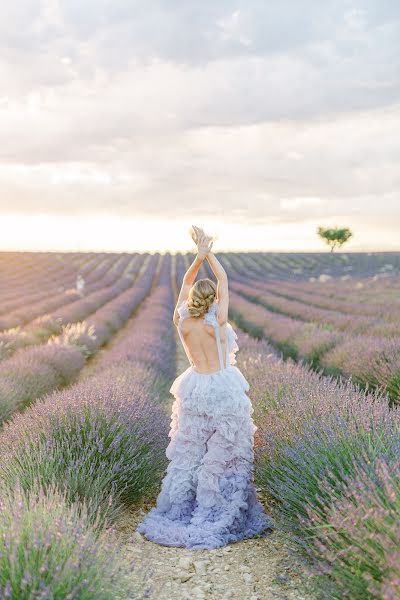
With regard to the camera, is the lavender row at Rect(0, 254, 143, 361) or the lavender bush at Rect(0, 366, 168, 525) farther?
the lavender row at Rect(0, 254, 143, 361)

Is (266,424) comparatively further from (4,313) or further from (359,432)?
(4,313)

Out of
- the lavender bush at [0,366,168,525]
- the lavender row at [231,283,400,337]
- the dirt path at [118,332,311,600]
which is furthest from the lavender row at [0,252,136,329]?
the dirt path at [118,332,311,600]

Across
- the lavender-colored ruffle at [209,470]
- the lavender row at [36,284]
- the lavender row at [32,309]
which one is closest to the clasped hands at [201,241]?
the lavender-colored ruffle at [209,470]

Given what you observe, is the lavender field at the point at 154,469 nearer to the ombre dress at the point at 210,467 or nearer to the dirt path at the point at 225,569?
the dirt path at the point at 225,569

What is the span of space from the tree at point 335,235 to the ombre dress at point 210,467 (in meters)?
63.8

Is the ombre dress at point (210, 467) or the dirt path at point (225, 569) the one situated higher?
the ombre dress at point (210, 467)

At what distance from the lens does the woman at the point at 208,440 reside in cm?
354

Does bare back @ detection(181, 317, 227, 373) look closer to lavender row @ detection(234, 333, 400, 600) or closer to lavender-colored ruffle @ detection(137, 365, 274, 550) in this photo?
lavender-colored ruffle @ detection(137, 365, 274, 550)

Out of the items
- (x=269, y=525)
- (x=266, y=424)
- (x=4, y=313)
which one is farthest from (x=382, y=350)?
(x=4, y=313)

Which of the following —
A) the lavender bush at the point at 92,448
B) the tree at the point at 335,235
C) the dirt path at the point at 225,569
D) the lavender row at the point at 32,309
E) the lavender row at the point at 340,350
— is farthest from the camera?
the tree at the point at 335,235

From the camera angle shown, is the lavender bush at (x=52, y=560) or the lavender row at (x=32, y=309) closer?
the lavender bush at (x=52, y=560)

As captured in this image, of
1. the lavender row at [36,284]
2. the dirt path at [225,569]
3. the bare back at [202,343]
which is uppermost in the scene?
the bare back at [202,343]

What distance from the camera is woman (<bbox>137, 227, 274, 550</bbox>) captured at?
354cm

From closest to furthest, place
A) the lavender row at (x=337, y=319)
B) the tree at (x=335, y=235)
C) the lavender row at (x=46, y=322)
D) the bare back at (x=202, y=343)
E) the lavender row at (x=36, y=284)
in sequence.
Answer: the bare back at (x=202, y=343) → the lavender row at (x=337, y=319) → the lavender row at (x=46, y=322) → the lavender row at (x=36, y=284) → the tree at (x=335, y=235)
